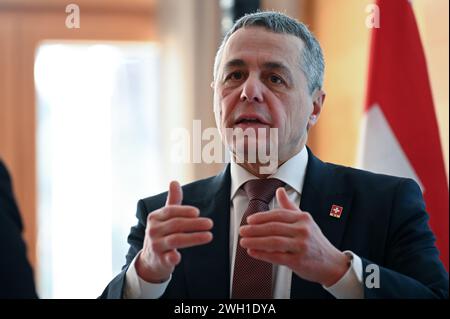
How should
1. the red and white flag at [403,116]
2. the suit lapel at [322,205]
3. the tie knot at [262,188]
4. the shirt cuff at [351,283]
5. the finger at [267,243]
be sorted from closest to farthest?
the finger at [267,243] → the shirt cuff at [351,283] → the suit lapel at [322,205] → the tie knot at [262,188] → the red and white flag at [403,116]

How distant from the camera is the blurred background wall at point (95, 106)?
149 inches

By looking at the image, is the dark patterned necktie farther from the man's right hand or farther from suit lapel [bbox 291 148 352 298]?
the man's right hand

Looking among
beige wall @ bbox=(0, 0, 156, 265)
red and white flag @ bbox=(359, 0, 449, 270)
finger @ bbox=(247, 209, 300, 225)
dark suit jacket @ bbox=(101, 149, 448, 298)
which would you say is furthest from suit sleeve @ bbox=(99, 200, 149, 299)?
beige wall @ bbox=(0, 0, 156, 265)

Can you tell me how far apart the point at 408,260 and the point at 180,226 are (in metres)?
0.48

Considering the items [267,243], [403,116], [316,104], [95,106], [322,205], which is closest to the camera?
[267,243]

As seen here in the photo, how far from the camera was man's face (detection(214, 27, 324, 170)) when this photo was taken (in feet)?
4.45

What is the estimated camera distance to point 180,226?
3.46 ft

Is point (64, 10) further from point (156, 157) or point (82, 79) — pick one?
point (156, 157)

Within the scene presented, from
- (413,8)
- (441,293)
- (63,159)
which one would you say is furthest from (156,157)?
(441,293)

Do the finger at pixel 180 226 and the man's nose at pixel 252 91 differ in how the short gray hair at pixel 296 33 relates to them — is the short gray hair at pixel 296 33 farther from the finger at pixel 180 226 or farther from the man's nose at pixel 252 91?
the finger at pixel 180 226

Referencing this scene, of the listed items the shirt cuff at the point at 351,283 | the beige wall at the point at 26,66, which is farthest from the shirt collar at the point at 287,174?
the beige wall at the point at 26,66

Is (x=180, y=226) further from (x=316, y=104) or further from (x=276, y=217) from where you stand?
(x=316, y=104)

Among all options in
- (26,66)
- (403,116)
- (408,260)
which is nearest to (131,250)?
(408,260)

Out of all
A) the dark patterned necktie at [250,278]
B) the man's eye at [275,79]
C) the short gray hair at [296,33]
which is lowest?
the dark patterned necktie at [250,278]
